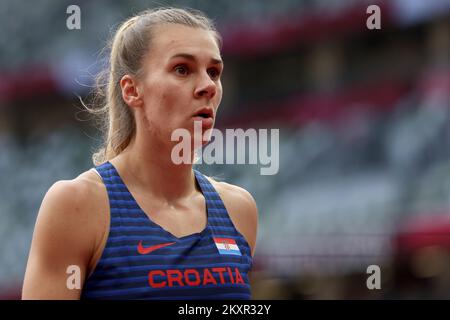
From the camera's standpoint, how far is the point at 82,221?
2.23 meters

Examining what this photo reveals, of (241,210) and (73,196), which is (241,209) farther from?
(73,196)

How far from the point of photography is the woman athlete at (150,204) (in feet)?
7.28

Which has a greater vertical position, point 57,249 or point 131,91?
point 131,91

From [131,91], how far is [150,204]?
355 millimetres

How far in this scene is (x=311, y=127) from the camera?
11.6 meters

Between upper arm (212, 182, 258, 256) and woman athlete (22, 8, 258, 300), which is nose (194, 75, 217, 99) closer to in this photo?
woman athlete (22, 8, 258, 300)

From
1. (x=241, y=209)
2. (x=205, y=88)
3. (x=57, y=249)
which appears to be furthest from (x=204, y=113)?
(x=57, y=249)

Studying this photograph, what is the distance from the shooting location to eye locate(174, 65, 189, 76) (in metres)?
2.47

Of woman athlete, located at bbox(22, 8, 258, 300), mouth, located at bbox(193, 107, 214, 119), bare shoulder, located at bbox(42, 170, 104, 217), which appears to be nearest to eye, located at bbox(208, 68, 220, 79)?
woman athlete, located at bbox(22, 8, 258, 300)

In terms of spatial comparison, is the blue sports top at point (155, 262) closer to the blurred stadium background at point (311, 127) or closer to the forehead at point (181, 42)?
the forehead at point (181, 42)

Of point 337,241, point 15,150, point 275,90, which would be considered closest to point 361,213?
point 337,241

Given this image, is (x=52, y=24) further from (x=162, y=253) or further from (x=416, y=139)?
(x=162, y=253)
